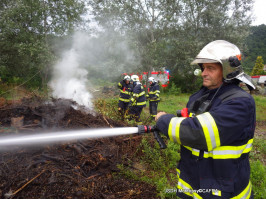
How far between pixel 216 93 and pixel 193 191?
0.92 metres

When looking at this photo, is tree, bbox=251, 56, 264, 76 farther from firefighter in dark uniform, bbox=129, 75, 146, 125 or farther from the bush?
the bush

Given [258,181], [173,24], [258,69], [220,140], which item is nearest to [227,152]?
[220,140]

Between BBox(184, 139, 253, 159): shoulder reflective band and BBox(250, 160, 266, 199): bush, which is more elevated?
BBox(184, 139, 253, 159): shoulder reflective band

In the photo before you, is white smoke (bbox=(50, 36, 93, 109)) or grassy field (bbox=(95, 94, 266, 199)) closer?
grassy field (bbox=(95, 94, 266, 199))

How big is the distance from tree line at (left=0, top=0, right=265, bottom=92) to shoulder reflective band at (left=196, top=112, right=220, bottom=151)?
9.12 m

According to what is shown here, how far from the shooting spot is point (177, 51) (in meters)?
15.1

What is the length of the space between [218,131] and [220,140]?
78 mm

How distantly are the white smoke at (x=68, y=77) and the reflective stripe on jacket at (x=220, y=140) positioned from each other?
7391mm

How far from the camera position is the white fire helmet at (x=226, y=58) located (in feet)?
4.90

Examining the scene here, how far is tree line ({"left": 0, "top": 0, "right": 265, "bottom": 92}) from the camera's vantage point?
9.14 metres

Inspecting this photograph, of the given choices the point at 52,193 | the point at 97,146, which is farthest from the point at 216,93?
the point at 97,146

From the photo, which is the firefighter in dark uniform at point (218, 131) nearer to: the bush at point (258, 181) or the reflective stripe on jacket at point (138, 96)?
the bush at point (258, 181)

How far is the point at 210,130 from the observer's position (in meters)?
1.31

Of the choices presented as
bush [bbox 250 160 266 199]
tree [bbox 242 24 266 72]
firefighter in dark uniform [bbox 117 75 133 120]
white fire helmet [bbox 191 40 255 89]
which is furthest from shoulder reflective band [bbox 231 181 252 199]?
tree [bbox 242 24 266 72]
